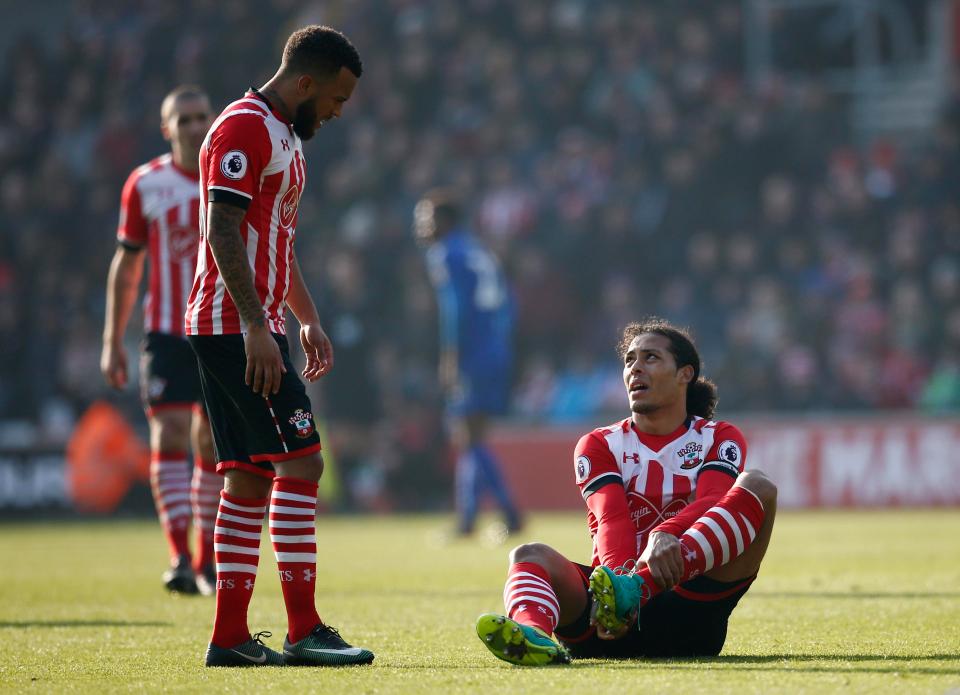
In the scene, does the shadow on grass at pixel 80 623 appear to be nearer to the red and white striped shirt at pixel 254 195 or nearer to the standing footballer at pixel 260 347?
the standing footballer at pixel 260 347

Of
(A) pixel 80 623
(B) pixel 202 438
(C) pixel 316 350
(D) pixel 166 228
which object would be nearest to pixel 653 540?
(C) pixel 316 350

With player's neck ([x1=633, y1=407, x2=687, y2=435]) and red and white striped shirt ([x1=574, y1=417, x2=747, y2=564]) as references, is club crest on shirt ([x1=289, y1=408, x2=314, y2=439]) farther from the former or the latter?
player's neck ([x1=633, y1=407, x2=687, y2=435])

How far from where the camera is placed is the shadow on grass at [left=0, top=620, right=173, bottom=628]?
631 centimetres

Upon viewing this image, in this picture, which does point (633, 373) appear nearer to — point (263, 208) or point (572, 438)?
point (263, 208)

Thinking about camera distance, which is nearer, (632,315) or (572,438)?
(572,438)

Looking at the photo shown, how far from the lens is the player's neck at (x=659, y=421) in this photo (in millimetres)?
5145

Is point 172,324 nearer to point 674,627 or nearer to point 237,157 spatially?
point 237,157

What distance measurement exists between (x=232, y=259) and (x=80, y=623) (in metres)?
2.35

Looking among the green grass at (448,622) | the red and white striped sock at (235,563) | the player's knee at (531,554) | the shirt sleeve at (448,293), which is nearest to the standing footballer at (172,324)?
the green grass at (448,622)

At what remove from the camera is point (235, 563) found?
16.4 ft

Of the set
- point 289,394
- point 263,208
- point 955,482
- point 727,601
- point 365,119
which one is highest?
point 365,119

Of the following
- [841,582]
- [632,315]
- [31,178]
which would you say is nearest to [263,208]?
[841,582]

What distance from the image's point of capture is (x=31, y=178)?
2111cm

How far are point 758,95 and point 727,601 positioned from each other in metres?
15.0
